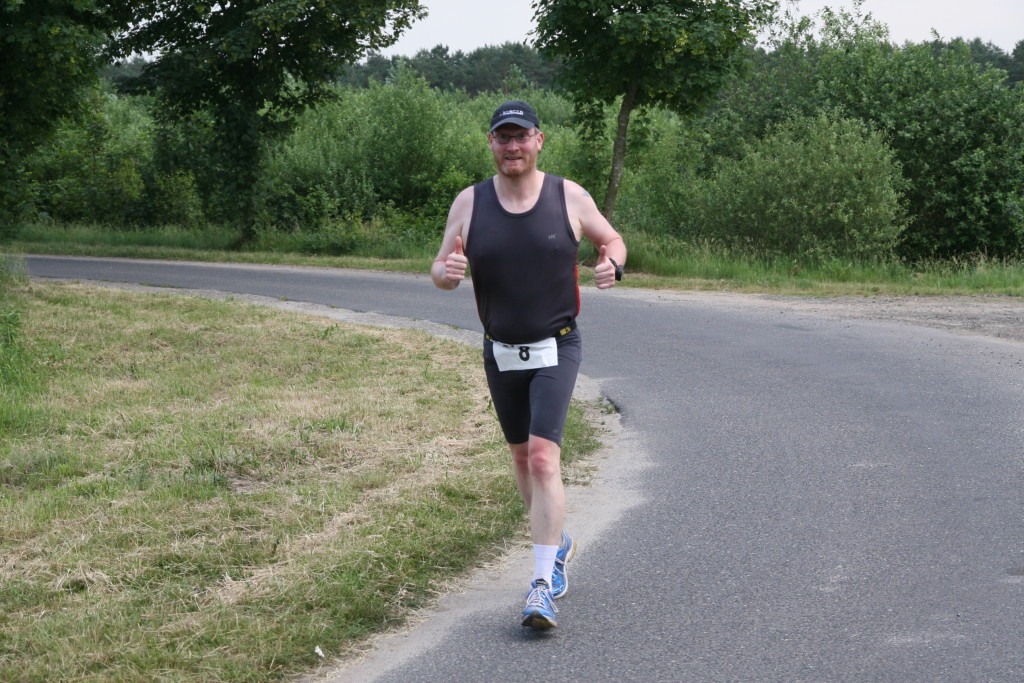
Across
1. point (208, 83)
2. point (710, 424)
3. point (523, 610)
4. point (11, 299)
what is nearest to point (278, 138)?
point (208, 83)

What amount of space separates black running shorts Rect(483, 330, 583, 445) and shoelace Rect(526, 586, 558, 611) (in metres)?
0.60

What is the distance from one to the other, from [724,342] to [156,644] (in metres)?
8.66

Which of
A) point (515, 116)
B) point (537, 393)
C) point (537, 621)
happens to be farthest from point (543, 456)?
point (515, 116)

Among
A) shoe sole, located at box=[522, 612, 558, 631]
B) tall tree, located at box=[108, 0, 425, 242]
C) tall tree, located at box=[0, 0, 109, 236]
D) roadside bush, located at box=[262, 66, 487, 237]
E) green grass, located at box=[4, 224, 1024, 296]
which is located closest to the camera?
shoe sole, located at box=[522, 612, 558, 631]

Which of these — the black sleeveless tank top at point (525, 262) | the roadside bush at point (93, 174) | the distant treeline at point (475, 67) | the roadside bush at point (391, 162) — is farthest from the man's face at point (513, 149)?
the distant treeline at point (475, 67)

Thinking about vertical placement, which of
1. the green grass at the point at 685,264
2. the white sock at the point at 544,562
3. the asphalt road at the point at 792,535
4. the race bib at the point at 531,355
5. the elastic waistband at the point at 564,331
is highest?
the elastic waistband at the point at 564,331

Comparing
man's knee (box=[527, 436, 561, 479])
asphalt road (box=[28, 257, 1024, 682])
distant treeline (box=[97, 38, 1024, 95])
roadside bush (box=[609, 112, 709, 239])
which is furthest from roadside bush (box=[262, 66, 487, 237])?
distant treeline (box=[97, 38, 1024, 95])

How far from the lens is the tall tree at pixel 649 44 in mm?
19094

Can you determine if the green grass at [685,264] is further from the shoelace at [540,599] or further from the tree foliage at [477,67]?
the tree foliage at [477,67]

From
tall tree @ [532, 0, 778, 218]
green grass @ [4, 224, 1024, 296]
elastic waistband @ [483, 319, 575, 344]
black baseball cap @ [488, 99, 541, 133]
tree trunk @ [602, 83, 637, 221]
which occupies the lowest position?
green grass @ [4, 224, 1024, 296]

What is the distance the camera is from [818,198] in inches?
824

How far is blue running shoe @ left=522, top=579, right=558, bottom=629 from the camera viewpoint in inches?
173

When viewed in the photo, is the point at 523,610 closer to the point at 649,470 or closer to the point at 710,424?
the point at 649,470

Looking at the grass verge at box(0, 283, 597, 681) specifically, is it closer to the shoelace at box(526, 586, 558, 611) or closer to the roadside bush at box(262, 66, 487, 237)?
the shoelace at box(526, 586, 558, 611)
